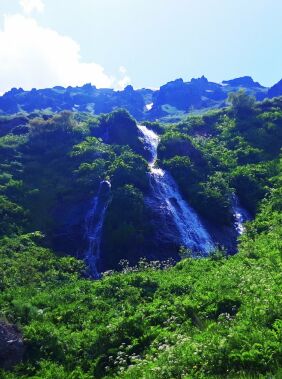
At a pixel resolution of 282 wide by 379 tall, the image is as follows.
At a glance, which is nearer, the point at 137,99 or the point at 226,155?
the point at 226,155

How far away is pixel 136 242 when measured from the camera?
33.8 m

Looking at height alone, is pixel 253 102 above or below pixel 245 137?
above

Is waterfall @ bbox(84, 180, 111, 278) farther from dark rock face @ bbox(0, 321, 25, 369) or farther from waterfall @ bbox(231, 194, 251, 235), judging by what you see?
dark rock face @ bbox(0, 321, 25, 369)

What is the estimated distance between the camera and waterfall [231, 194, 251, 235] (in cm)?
3738

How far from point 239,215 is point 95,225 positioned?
39.8 ft

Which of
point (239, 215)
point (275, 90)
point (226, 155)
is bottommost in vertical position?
point (239, 215)

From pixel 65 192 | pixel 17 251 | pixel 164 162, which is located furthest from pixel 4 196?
pixel 164 162

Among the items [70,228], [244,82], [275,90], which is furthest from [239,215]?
[244,82]

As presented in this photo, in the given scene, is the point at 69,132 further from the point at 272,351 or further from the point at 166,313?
the point at 272,351

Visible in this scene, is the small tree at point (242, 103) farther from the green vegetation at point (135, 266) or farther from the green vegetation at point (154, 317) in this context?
the green vegetation at point (154, 317)

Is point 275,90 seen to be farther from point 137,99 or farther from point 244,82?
point 244,82

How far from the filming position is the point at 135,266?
1183 inches

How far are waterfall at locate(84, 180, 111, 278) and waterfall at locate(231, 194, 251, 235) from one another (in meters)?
10.7

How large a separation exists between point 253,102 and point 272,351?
56.2 metres
